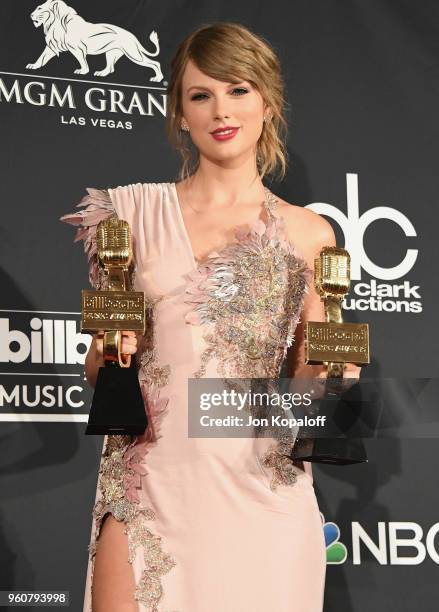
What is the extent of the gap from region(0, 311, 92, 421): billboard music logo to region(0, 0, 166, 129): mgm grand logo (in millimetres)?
626

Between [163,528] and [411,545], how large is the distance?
1.34 meters

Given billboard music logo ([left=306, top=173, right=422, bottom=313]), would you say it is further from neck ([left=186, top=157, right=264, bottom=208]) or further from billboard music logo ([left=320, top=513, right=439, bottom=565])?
neck ([left=186, top=157, right=264, bottom=208])

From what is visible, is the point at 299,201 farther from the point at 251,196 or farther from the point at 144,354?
the point at 144,354

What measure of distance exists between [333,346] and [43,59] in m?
1.53

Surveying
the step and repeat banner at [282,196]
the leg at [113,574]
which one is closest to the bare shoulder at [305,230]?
the leg at [113,574]

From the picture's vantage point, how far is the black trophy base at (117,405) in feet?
7.48

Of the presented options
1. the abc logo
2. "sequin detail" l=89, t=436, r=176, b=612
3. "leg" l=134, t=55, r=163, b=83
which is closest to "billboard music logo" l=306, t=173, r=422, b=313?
the abc logo

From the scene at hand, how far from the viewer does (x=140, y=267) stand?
256cm

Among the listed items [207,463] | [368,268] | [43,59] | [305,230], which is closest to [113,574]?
[207,463]

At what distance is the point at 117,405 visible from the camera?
2299 millimetres

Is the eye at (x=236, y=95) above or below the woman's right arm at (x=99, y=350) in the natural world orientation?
above

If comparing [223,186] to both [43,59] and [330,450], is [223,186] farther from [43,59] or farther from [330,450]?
[43,59]

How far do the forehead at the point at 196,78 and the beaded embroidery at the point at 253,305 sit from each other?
33 centimetres
